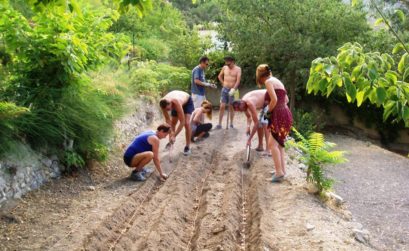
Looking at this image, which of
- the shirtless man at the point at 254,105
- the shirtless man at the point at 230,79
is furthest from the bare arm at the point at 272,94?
the shirtless man at the point at 230,79

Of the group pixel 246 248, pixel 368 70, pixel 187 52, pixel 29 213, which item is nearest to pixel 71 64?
pixel 29 213

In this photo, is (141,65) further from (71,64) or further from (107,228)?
(107,228)

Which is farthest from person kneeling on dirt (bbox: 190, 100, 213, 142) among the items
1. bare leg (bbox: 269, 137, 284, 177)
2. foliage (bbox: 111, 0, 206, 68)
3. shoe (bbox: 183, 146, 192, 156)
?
foliage (bbox: 111, 0, 206, 68)

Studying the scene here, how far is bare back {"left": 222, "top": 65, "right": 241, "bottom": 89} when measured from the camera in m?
11.4

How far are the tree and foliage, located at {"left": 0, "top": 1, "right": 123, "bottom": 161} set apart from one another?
7.67 meters

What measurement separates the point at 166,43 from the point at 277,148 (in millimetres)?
13439

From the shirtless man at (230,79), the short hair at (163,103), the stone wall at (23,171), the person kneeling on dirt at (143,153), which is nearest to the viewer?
the stone wall at (23,171)

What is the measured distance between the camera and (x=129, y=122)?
36.3 ft

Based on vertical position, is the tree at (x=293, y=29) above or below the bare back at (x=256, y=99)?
above

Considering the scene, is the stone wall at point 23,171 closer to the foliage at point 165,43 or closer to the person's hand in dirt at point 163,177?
the person's hand in dirt at point 163,177

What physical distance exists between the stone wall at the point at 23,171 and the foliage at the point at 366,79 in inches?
195

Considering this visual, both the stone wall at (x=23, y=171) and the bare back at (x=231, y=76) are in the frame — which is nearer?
the stone wall at (x=23, y=171)

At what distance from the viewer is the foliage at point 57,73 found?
275 inches

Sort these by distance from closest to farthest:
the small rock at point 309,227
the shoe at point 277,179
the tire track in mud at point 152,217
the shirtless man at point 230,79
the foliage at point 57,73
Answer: the tire track in mud at point 152,217
the small rock at point 309,227
the foliage at point 57,73
the shoe at point 277,179
the shirtless man at point 230,79
